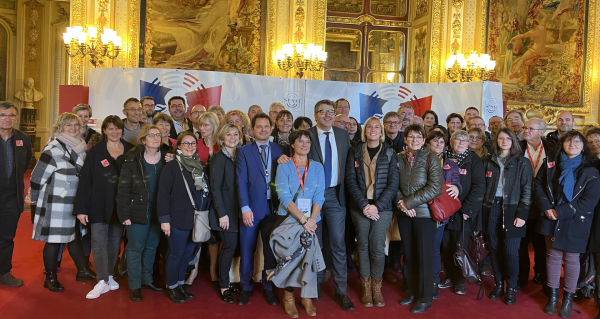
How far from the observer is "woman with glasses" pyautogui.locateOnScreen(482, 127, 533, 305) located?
445 cm

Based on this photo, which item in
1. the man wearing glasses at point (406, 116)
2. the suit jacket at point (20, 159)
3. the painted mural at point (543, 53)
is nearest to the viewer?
the suit jacket at point (20, 159)

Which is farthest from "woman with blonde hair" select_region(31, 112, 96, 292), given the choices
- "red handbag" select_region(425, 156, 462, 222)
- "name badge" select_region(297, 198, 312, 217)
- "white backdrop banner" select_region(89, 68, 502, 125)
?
"red handbag" select_region(425, 156, 462, 222)

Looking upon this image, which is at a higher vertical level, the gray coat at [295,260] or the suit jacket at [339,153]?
the suit jacket at [339,153]

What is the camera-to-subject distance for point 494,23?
Answer: 1205cm

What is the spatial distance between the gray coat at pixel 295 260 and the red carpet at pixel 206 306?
28 centimetres

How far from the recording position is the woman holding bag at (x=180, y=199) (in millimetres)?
4215

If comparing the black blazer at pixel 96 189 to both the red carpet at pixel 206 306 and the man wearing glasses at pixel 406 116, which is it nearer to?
the red carpet at pixel 206 306

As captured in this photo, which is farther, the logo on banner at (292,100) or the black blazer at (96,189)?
the logo on banner at (292,100)

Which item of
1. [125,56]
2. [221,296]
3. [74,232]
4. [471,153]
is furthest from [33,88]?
[471,153]

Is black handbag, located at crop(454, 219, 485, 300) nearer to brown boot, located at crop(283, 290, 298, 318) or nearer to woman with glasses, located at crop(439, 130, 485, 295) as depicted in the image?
woman with glasses, located at crop(439, 130, 485, 295)

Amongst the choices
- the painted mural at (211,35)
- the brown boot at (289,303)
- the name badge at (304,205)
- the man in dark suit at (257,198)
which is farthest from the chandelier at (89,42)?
the brown boot at (289,303)

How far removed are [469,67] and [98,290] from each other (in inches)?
381

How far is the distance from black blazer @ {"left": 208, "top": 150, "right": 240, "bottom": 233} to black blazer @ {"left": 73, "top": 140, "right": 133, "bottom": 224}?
0.96m

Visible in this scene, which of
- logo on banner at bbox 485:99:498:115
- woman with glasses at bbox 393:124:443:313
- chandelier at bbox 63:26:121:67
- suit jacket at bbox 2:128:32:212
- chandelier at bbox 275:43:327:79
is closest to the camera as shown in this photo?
woman with glasses at bbox 393:124:443:313
